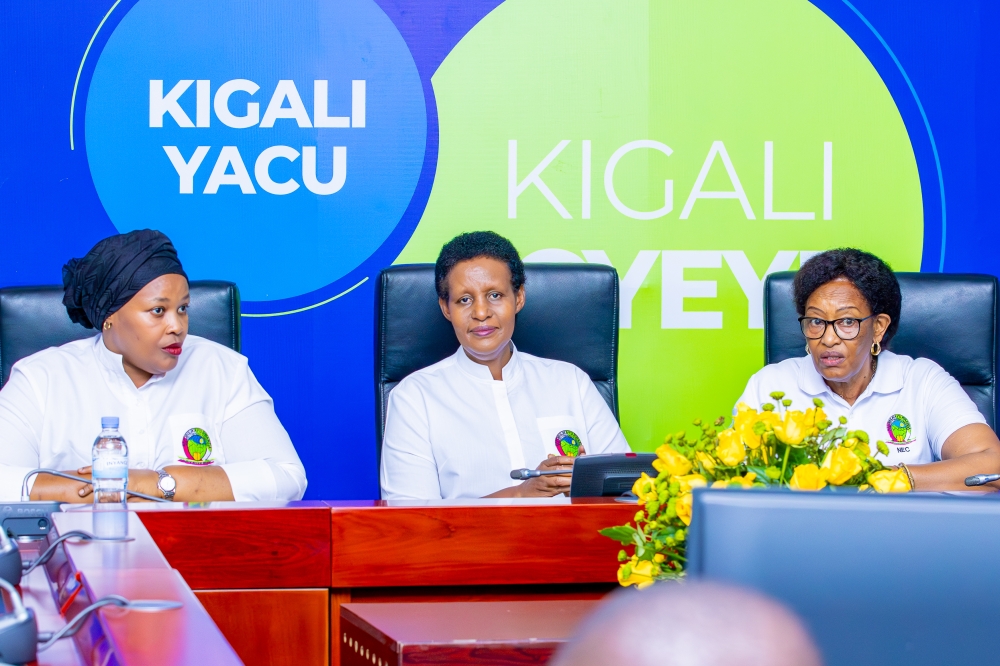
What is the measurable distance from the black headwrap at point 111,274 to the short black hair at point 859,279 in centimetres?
152

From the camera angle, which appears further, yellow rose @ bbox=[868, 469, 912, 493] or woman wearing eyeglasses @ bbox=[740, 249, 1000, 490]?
woman wearing eyeglasses @ bbox=[740, 249, 1000, 490]

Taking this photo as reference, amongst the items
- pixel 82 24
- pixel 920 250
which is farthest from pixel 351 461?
pixel 920 250

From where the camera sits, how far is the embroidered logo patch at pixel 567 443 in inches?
105

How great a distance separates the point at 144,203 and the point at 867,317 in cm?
204

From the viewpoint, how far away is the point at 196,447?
2.46 meters

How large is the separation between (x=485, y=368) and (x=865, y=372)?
95 centimetres

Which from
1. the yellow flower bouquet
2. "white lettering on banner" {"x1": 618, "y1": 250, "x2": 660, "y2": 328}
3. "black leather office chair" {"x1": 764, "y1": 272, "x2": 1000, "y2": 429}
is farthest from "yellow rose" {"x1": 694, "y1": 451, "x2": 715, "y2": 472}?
"white lettering on banner" {"x1": 618, "y1": 250, "x2": 660, "y2": 328}

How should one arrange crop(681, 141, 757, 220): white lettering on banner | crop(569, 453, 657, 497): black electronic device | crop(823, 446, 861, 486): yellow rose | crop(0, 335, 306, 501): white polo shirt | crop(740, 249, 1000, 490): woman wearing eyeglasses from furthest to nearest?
crop(681, 141, 757, 220): white lettering on banner, crop(740, 249, 1000, 490): woman wearing eyeglasses, crop(0, 335, 306, 501): white polo shirt, crop(569, 453, 657, 497): black electronic device, crop(823, 446, 861, 486): yellow rose

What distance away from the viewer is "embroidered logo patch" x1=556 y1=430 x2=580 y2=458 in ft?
8.77

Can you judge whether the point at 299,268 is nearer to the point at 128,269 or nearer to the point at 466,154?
the point at 466,154

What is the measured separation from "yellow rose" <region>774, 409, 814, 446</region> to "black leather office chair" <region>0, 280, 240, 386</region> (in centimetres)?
Result: 179

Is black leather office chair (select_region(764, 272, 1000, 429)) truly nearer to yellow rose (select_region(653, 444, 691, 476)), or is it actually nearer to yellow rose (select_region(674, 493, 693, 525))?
yellow rose (select_region(653, 444, 691, 476))

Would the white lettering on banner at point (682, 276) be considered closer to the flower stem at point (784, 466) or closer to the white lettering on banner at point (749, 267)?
the white lettering on banner at point (749, 267)

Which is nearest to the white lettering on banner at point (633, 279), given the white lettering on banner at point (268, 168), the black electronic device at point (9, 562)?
the white lettering on banner at point (268, 168)
